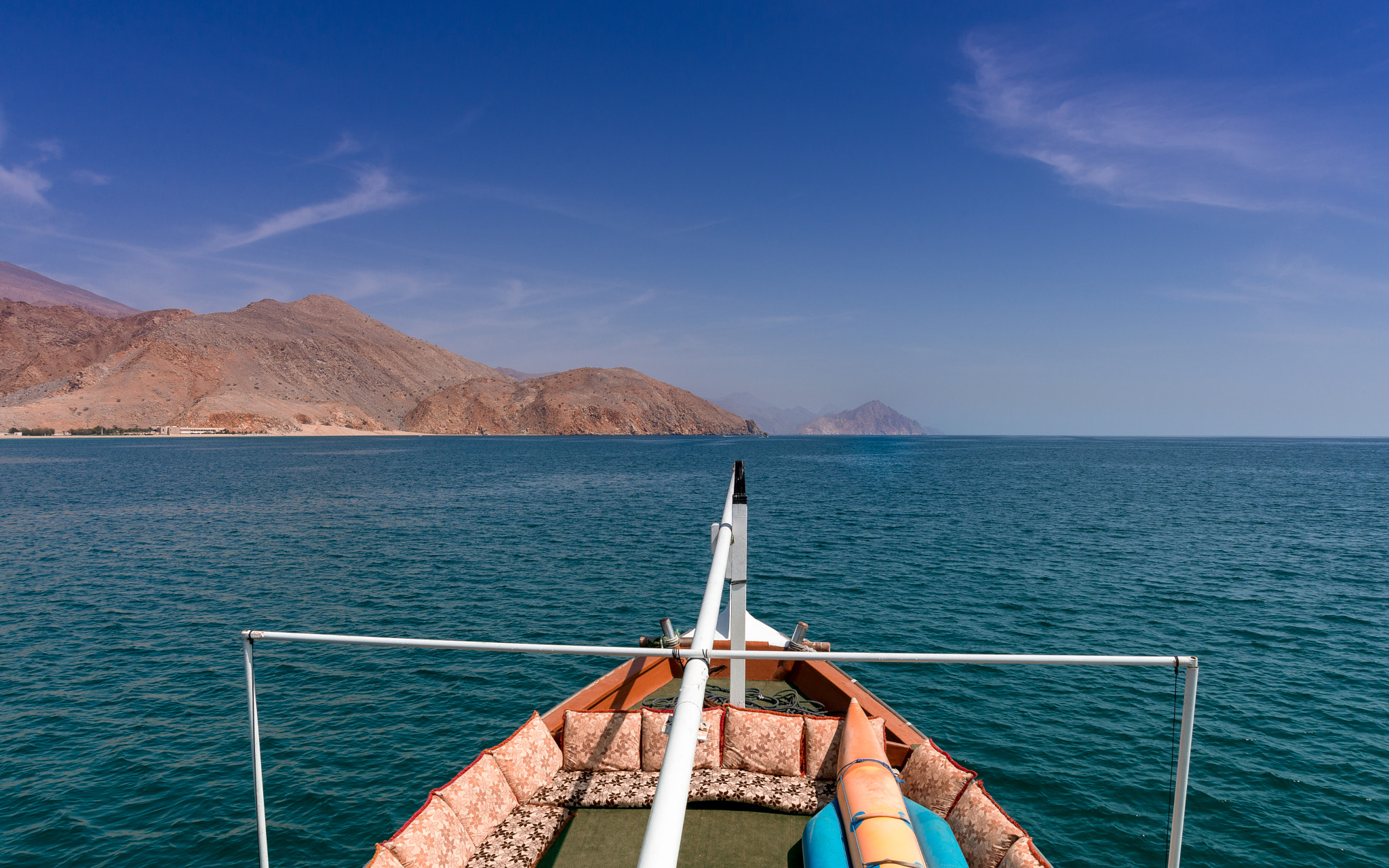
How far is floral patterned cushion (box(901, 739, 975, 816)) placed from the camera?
31.1 feet

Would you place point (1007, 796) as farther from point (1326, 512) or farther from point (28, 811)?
point (1326, 512)

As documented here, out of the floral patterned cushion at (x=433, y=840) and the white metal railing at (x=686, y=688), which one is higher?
the white metal railing at (x=686, y=688)

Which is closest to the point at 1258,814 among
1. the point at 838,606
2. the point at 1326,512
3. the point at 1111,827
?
the point at 1111,827

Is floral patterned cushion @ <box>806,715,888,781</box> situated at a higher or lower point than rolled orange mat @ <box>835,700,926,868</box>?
lower

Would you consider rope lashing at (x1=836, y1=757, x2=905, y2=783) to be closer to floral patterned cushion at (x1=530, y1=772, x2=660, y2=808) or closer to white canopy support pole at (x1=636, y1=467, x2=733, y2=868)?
white canopy support pole at (x1=636, y1=467, x2=733, y2=868)

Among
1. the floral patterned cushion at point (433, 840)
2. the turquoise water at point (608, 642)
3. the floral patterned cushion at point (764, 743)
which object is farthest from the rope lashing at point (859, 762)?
the turquoise water at point (608, 642)

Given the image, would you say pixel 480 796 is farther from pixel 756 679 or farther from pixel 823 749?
pixel 756 679

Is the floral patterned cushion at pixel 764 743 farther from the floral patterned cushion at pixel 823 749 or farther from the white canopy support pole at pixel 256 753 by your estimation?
the white canopy support pole at pixel 256 753

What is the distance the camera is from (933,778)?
981 centimetres

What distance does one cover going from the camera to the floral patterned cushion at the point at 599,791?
10578mm

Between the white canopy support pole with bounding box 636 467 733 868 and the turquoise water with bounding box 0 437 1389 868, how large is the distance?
30.6ft

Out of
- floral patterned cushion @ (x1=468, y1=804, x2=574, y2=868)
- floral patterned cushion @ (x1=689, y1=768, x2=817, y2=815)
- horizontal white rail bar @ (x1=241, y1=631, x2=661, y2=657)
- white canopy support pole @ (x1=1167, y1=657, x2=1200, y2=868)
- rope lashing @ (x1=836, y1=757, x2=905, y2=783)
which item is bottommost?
floral patterned cushion @ (x1=468, y1=804, x2=574, y2=868)

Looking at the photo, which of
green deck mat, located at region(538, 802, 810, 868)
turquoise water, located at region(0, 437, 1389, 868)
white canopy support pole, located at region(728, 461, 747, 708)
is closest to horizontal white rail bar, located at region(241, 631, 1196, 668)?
green deck mat, located at region(538, 802, 810, 868)

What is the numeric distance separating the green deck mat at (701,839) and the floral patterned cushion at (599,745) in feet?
2.54
